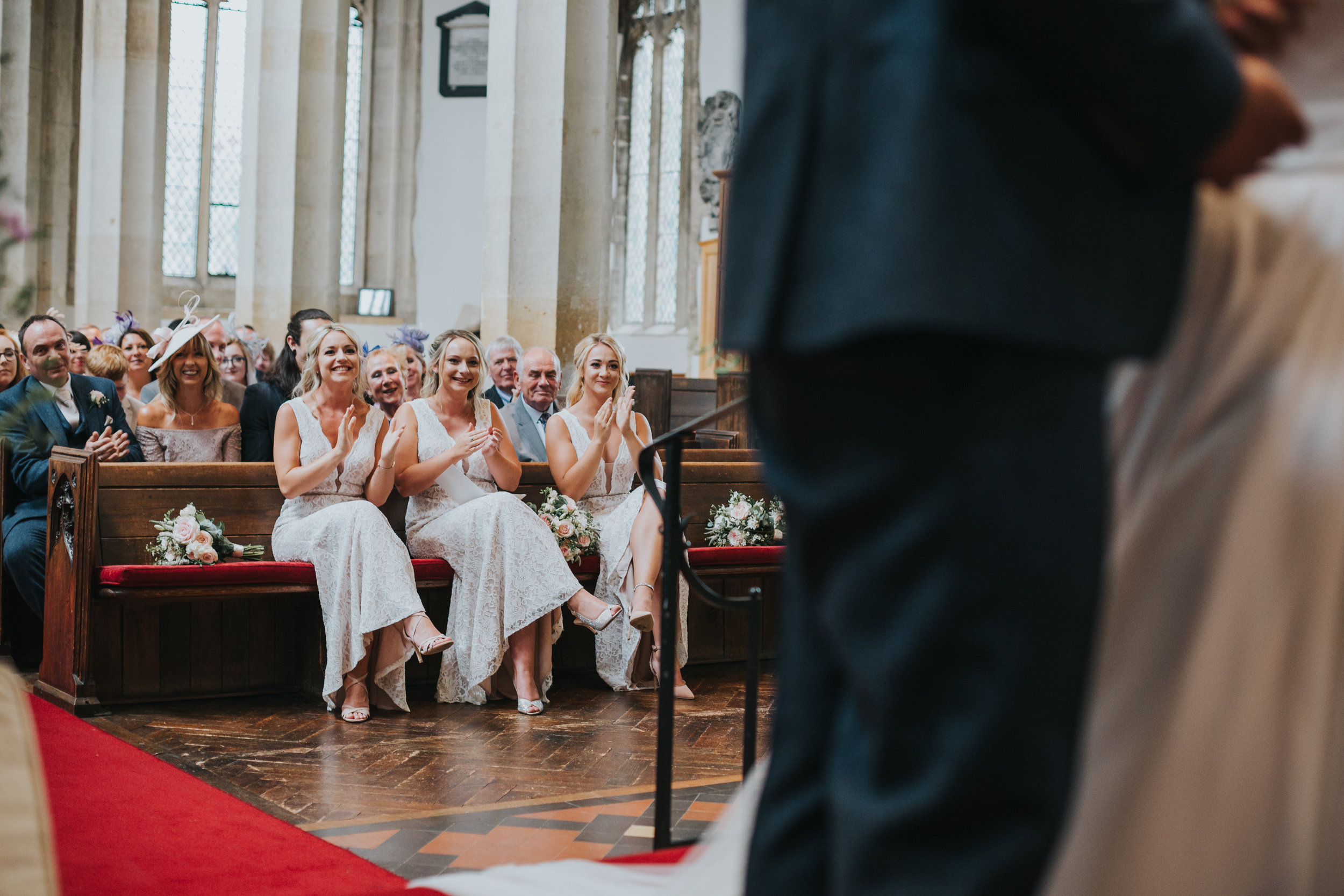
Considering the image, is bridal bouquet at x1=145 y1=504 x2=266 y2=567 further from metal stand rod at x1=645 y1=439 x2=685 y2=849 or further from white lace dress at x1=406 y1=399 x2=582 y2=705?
metal stand rod at x1=645 y1=439 x2=685 y2=849

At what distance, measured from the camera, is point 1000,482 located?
1148 mm

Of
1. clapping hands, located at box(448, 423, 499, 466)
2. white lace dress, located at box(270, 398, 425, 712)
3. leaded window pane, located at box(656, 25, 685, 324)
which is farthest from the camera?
leaded window pane, located at box(656, 25, 685, 324)

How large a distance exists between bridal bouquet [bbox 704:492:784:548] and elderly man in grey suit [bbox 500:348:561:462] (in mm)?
1057

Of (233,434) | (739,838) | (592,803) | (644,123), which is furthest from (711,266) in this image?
(739,838)

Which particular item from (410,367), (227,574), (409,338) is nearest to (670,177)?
(409,338)

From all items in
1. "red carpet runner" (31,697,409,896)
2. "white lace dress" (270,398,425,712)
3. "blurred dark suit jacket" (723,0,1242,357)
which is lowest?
"red carpet runner" (31,697,409,896)

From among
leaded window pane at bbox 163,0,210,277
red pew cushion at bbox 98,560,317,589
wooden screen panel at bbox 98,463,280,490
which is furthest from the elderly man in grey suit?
leaded window pane at bbox 163,0,210,277

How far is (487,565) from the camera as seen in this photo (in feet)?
18.4

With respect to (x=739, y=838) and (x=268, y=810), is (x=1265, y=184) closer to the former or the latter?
(x=739, y=838)

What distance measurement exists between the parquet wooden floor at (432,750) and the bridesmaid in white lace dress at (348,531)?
19 centimetres

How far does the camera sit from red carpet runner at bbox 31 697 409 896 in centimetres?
288

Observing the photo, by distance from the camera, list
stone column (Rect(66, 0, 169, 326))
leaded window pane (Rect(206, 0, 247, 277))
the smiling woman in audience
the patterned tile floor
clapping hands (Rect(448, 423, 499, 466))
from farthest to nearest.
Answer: leaded window pane (Rect(206, 0, 247, 277)) → stone column (Rect(66, 0, 169, 326)) → the smiling woman in audience → clapping hands (Rect(448, 423, 499, 466)) → the patterned tile floor

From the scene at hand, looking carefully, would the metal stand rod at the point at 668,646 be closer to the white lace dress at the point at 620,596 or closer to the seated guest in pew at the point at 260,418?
the white lace dress at the point at 620,596

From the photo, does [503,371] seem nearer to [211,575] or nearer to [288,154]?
[211,575]
